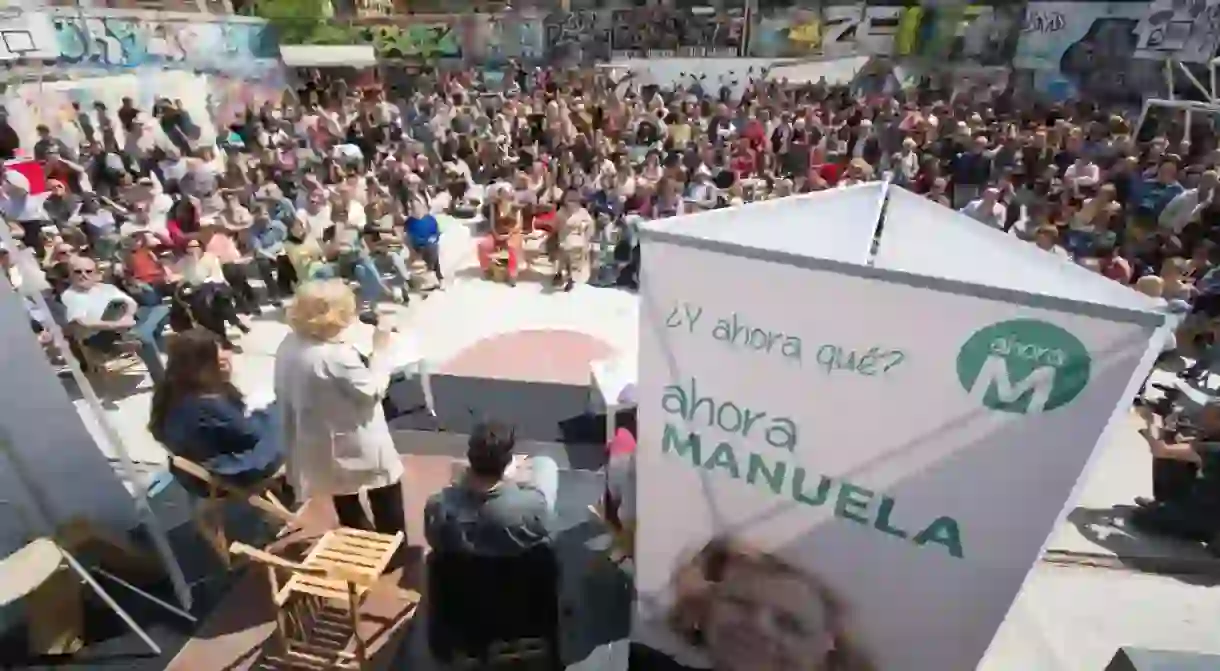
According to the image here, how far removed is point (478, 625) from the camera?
2.83 metres

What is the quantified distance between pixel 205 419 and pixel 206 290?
3.78 meters

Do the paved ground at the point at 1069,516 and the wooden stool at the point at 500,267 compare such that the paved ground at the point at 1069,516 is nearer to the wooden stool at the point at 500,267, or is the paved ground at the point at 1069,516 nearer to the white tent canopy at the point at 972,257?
the wooden stool at the point at 500,267

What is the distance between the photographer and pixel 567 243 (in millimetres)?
8844

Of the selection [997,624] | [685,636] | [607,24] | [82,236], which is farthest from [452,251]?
[607,24]

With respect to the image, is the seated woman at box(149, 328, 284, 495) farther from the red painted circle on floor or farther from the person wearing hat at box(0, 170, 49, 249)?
the person wearing hat at box(0, 170, 49, 249)

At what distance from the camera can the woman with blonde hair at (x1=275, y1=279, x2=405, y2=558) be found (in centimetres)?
332

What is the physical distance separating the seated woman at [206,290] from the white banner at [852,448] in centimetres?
525

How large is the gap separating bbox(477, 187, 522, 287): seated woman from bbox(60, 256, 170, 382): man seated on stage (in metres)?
3.80

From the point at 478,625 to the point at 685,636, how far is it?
916 millimetres

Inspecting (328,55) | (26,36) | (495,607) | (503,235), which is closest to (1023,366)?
(495,607)

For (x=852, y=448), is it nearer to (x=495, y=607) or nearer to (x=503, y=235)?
(x=495, y=607)

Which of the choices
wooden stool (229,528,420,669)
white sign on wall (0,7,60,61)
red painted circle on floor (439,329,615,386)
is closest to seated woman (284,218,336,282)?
red painted circle on floor (439,329,615,386)

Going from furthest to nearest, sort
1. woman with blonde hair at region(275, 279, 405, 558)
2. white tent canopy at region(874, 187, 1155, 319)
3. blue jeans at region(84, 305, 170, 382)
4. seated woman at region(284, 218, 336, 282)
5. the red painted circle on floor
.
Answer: seated woman at region(284, 218, 336, 282) → the red painted circle on floor → blue jeans at region(84, 305, 170, 382) → woman with blonde hair at region(275, 279, 405, 558) → white tent canopy at region(874, 187, 1155, 319)

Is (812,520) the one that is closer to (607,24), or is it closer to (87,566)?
(87,566)
